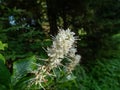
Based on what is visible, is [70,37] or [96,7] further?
[96,7]

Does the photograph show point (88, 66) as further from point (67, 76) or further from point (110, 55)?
point (67, 76)

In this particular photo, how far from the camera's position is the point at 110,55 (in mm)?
7340

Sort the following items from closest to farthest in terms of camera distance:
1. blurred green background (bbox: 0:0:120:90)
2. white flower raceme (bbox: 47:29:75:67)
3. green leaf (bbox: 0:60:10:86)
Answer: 1. white flower raceme (bbox: 47:29:75:67)
2. green leaf (bbox: 0:60:10:86)
3. blurred green background (bbox: 0:0:120:90)

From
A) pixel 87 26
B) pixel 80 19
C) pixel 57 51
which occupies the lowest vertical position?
pixel 87 26

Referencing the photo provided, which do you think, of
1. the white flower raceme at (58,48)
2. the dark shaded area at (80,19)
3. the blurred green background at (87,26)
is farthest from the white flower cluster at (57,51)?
the dark shaded area at (80,19)

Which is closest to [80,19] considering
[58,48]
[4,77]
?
[4,77]

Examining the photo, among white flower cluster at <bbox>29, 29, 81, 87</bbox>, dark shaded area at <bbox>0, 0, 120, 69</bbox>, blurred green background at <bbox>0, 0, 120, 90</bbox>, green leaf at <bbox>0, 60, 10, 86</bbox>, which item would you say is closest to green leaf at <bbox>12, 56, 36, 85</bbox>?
green leaf at <bbox>0, 60, 10, 86</bbox>

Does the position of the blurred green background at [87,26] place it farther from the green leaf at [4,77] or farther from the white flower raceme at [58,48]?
the white flower raceme at [58,48]

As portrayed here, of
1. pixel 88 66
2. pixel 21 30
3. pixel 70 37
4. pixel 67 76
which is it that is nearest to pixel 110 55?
pixel 88 66

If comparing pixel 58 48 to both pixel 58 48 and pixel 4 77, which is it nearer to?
pixel 58 48

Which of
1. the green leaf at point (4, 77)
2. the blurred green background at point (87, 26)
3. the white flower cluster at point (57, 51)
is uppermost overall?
the white flower cluster at point (57, 51)

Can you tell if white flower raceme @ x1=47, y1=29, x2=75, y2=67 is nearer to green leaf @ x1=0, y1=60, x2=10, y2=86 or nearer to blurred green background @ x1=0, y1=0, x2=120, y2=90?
green leaf @ x1=0, y1=60, x2=10, y2=86

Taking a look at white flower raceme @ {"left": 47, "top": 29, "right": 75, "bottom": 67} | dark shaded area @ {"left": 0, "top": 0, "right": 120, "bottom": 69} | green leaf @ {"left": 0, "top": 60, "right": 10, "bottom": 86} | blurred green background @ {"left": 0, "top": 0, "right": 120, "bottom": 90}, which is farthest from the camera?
dark shaded area @ {"left": 0, "top": 0, "right": 120, "bottom": 69}

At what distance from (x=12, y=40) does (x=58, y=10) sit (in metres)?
1.47
